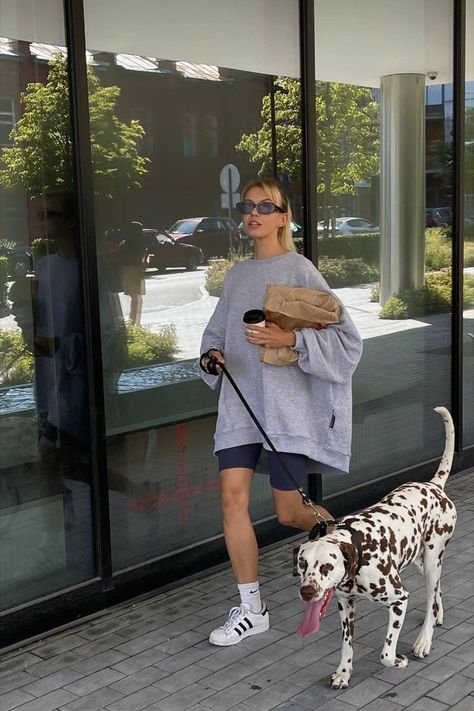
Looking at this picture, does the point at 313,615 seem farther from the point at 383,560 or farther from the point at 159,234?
the point at 159,234

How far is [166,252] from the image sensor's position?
5289mm

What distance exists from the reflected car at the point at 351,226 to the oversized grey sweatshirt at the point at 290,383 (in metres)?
1.66

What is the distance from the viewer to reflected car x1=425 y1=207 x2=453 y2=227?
714 centimetres

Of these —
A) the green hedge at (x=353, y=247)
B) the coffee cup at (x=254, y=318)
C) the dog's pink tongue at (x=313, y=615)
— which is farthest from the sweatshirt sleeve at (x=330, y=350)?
the green hedge at (x=353, y=247)

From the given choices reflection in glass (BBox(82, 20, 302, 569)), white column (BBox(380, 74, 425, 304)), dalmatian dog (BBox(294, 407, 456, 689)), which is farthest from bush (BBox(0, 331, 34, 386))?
white column (BBox(380, 74, 425, 304))

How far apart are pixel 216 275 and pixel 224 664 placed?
214 cm

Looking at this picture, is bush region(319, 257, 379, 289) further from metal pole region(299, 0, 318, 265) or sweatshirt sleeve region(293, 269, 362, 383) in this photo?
sweatshirt sleeve region(293, 269, 362, 383)

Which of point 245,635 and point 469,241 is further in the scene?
point 469,241

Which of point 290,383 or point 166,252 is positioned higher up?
point 166,252

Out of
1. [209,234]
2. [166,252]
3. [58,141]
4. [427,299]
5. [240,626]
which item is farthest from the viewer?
[427,299]

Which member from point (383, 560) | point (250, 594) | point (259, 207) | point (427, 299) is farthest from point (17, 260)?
point (427, 299)

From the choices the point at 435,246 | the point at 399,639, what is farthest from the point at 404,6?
→ the point at 399,639

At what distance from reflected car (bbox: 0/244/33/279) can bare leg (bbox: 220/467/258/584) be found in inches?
52.0

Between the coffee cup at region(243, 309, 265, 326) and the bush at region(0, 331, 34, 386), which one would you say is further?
the bush at region(0, 331, 34, 386)
